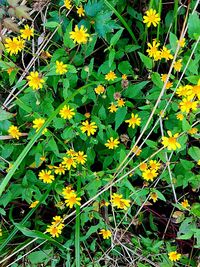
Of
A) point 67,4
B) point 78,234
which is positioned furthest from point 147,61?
point 78,234

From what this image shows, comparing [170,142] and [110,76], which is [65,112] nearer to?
[110,76]

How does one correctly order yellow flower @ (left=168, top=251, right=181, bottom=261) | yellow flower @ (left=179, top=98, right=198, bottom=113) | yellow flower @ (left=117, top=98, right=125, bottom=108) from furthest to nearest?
1. yellow flower @ (left=168, top=251, right=181, bottom=261)
2. yellow flower @ (left=117, top=98, right=125, bottom=108)
3. yellow flower @ (left=179, top=98, right=198, bottom=113)

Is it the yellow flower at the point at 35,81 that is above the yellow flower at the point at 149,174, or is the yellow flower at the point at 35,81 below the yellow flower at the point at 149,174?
above

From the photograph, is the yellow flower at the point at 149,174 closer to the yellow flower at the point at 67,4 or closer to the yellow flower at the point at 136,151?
the yellow flower at the point at 136,151

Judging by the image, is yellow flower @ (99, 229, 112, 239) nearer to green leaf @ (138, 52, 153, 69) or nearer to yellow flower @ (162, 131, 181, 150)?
yellow flower @ (162, 131, 181, 150)

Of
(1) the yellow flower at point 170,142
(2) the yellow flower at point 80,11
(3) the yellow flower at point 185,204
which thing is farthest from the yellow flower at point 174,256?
(2) the yellow flower at point 80,11

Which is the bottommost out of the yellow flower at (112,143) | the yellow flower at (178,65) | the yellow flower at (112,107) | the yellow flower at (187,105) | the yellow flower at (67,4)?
the yellow flower at (112,143)

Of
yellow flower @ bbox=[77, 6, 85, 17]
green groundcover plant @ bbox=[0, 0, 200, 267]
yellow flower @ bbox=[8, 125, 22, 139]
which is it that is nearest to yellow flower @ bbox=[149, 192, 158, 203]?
green groundcover plant @ bbox=[0, 0, 200, 267]

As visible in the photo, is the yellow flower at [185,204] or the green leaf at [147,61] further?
the yellow flower at [185,204]

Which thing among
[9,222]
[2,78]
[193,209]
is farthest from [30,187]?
[193,209]
